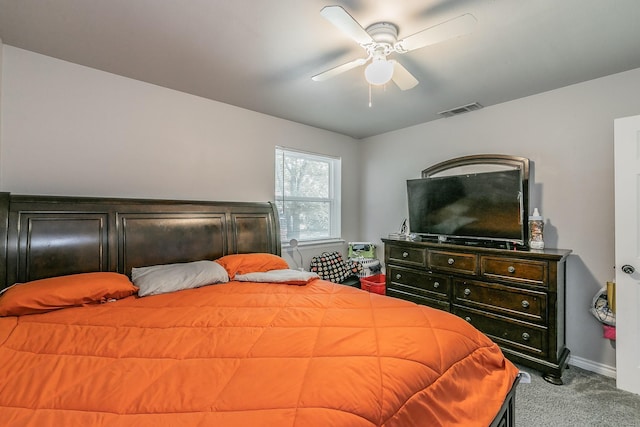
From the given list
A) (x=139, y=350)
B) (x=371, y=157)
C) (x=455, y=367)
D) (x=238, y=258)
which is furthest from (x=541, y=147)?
(x=139, y=350)

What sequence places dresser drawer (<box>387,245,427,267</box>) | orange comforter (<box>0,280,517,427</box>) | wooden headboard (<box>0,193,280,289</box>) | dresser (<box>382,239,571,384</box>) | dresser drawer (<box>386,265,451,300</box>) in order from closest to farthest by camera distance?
orange comforter (<box>0,280,517,427</box>) → wooden headboard (<box>0,193,280,289</box>) → dresser (<box>382,239,571,384</box>) → dresser drawer (<box>386,265,451,300</box>) → dresser drawer (<box>387,245,427,267</box>)

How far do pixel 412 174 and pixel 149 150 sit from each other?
2.98 m

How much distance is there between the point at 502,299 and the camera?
2525 millimetres

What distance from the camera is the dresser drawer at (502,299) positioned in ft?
7.70

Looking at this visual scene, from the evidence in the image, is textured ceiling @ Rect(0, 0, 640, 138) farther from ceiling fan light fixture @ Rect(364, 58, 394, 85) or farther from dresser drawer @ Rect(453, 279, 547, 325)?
dresser drawer @ Rect(453, 279, 547, 325)

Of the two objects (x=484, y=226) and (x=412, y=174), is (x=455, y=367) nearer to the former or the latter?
(x=484, y=226)

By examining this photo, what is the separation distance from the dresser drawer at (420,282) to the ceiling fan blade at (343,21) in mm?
2312

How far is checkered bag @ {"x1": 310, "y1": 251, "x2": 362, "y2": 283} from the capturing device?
142 inches

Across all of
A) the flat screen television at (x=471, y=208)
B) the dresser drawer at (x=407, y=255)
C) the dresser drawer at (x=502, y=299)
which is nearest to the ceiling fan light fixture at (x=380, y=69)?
the flat screen television at (x=471, y=208)

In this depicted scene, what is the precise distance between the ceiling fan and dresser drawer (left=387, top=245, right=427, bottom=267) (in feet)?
5.66

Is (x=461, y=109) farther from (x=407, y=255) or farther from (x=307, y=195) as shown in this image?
(x=307, y=195)

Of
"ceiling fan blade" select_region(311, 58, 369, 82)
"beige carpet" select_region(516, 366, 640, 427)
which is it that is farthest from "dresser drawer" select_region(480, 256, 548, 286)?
"ceiling fan blade" select_region(311, 58, 369, 82)

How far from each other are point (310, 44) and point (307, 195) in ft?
7.16

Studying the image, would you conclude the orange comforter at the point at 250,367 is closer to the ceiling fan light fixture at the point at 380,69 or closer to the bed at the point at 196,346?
the bed at the point at 196,346
